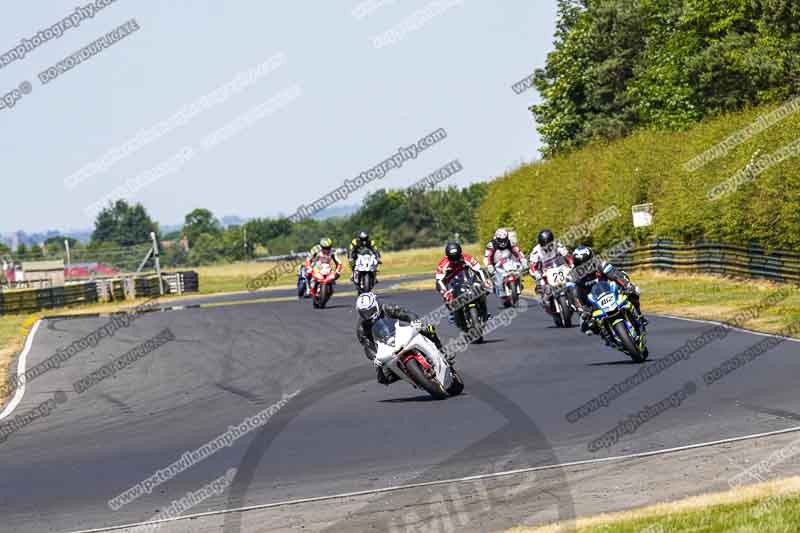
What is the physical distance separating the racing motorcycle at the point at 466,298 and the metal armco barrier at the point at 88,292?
26384 millimetres

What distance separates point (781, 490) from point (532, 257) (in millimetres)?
14757

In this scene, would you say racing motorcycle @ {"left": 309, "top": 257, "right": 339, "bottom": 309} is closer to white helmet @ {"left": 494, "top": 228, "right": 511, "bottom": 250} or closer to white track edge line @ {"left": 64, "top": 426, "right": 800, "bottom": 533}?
white helmet @ {"left": 494, "top": 228, "right": 511, "bottom": 250}

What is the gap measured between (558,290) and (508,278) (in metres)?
3.60

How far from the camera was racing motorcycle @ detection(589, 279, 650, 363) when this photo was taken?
50.9ft

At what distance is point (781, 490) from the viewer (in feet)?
26.0

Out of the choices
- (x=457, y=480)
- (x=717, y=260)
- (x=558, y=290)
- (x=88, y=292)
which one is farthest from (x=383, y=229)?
(x=457, y=480)

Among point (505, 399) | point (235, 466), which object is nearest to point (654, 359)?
point (505, 399)

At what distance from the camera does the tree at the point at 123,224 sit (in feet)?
568

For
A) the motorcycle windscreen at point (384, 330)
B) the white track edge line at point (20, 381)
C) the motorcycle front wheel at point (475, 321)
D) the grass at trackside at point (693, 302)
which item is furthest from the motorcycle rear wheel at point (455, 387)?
the grass at trackside at point (693, 302)

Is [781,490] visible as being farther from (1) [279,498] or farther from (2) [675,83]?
(2) [675,83]

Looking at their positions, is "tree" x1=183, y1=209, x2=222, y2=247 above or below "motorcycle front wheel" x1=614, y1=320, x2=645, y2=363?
above

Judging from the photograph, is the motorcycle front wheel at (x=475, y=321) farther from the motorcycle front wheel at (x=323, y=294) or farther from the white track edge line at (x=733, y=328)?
the motorcycle front wheel at (x=323, y=294)

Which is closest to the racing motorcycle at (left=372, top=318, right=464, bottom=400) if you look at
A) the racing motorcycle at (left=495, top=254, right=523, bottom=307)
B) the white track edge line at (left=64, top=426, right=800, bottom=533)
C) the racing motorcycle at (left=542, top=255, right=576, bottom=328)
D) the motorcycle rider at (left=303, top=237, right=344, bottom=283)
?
the white track edge line at (left=64, top=426, right=800, bottom=533)

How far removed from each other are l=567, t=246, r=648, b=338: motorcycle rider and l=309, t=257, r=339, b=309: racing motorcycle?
14793mm
